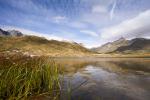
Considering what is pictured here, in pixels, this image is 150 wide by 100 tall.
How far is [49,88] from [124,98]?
364cm

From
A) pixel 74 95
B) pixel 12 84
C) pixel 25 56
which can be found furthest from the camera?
pixel 25 56

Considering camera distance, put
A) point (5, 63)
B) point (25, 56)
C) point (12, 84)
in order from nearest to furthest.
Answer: point (12, 84) → point (5, 63) → point (25, 56)

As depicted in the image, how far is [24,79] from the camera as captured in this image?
6562 millimetres

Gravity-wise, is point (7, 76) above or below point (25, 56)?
below

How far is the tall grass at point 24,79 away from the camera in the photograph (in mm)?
5693

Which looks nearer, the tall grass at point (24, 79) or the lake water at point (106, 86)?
the tall grass at point (24, 79)

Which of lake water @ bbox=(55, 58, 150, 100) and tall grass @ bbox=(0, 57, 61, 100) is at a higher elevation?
tall grass @ bbox=(0, 57, 61, 100)

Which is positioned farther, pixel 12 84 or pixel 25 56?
pixel 25 56

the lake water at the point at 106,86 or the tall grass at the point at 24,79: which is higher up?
the tall grass at the point at 24,79

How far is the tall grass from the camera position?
569 centimetres

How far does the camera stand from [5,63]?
6.75 meters

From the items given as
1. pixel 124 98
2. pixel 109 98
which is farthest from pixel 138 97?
pixel 109 98

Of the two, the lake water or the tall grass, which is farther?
the lake water

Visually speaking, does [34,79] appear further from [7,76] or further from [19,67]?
[7,76]
